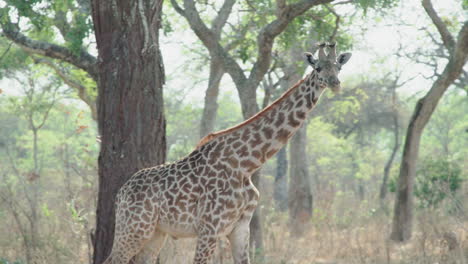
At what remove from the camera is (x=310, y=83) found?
563cm

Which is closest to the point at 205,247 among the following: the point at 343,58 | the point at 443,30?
the point at 343,58

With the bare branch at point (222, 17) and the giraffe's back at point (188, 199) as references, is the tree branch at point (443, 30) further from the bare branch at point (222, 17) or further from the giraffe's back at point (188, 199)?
the giraffe's back at point (188, 199)

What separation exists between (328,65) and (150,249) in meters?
2.67

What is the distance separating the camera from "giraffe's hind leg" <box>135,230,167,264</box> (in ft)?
20.3

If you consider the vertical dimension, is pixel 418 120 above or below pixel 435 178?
above

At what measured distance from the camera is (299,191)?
17.3 m

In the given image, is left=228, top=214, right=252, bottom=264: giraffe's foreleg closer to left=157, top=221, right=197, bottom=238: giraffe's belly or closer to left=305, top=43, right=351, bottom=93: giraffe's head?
left=157, top=221, right=197, bottom=238: giraffe's belly

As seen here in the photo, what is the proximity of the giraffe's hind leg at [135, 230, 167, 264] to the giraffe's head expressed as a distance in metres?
2.33

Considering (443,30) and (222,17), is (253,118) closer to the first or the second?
(443,30)

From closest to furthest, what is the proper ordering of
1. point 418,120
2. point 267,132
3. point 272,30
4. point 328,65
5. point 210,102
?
point 328,65
point 267,132
point 272,30
point 418,120
point 210,102

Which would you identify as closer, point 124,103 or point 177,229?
point 177,229

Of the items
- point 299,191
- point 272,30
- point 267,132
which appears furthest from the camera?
point 299,191

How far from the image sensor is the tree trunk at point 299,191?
1595 centimetres

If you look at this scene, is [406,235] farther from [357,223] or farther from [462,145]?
[462,145]
